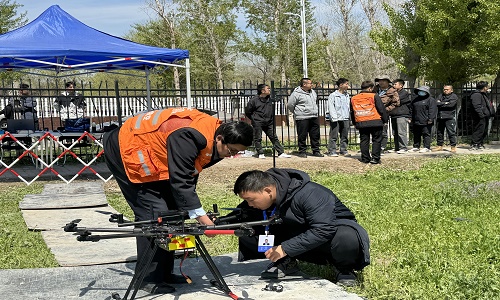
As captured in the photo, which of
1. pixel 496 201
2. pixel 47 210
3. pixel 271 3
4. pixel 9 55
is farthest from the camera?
pixel 271 3

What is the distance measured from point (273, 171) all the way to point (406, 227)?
258 cm

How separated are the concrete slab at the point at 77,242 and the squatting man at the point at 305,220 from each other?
1.91 meters

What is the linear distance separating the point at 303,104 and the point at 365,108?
162cm

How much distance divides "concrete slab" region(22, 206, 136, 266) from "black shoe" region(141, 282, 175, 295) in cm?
121

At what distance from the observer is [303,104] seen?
14.6 meters

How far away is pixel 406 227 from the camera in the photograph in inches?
277

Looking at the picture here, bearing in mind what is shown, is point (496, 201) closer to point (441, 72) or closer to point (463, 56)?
point (463, 56)

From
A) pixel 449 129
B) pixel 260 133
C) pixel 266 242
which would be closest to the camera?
pixel 266 242

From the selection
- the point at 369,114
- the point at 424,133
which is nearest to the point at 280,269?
the point at 369,114

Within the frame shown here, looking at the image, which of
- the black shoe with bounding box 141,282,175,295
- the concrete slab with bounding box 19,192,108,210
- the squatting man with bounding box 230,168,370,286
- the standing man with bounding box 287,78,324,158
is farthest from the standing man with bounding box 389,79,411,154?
the black shoe with bounding box 141,282,175,295

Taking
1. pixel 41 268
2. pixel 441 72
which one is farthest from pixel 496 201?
pixel 441 72

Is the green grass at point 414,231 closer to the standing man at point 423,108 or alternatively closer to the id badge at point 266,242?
the id badge at point 266,242

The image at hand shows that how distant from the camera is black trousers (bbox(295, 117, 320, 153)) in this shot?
584 inches

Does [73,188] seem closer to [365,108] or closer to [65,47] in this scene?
[65,47]
